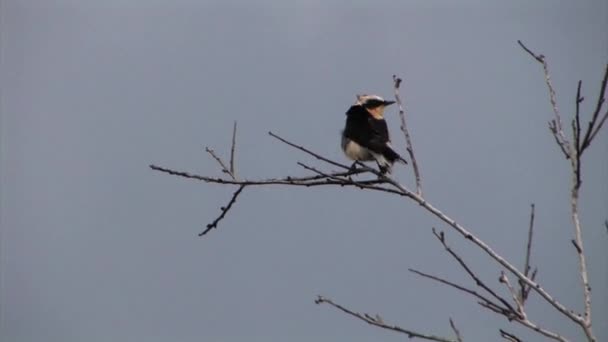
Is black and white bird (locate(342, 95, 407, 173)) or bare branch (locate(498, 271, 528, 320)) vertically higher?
black and white bird (locate(342, 95, 407, 173))

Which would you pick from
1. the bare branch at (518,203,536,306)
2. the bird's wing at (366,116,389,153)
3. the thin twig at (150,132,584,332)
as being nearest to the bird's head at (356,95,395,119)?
the bird's wing at (366,116,389,153)

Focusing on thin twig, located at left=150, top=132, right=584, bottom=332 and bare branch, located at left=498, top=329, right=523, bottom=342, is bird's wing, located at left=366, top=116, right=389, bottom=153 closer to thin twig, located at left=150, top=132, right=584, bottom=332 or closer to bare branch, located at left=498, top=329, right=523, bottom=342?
thin twig, located at left=150, top=132, right=584, bottom=332

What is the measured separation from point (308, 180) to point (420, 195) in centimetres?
79


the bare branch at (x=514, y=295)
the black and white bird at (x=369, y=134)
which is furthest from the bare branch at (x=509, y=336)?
the black and white bird at (x=369, y=134)

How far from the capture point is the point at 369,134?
780 cm

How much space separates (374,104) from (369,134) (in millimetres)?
795

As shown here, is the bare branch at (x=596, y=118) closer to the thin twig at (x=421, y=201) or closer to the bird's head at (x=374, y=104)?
the thin twig at (x=421, y=201)

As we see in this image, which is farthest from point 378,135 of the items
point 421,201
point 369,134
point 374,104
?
point 421,201

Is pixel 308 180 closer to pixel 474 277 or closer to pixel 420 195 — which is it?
pixel 420 195

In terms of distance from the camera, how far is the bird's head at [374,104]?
27.8 ft

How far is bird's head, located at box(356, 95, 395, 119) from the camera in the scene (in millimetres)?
8477

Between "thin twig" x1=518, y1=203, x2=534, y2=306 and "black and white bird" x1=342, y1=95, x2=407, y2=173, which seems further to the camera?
"black and white bird" x1=342, y1=95, x2=407, y2=173

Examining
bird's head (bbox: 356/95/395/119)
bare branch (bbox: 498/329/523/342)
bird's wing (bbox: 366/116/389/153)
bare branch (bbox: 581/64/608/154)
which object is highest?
bird's head (bbox: 356/95/395/119)

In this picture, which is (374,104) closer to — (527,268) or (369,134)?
(369,134)
